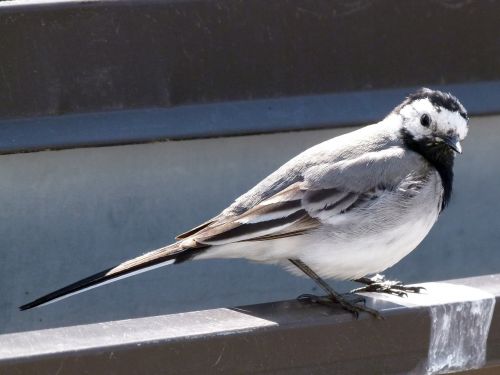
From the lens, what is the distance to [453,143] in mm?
5750

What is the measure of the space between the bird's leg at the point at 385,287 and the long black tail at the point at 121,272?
83 cm

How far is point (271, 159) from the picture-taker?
22.7 feet

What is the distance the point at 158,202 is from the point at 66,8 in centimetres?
119

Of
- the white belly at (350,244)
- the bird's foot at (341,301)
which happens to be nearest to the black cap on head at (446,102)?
the white belly at (350,244)

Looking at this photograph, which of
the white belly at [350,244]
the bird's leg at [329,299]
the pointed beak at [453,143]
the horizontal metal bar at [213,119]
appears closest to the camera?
the bird's leg at [329,299]

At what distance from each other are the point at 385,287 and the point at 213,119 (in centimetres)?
164

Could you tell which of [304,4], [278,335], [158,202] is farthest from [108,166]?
[278,335]

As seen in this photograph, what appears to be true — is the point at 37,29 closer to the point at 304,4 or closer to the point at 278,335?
the point at 304,4

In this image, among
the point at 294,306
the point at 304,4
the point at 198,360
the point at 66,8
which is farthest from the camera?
the point at 304,4

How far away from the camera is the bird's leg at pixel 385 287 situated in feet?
16.5

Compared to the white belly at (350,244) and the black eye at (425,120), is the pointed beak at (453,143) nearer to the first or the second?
the black eye at (425,120)

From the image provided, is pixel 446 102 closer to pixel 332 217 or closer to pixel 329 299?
pixel 332 217

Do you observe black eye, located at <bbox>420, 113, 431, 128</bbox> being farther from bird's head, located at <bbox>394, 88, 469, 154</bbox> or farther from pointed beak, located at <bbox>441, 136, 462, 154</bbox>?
pointed beak, located at <bbox>441, 136, 462, 154</bbox>

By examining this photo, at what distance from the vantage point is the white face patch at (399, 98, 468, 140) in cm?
575
